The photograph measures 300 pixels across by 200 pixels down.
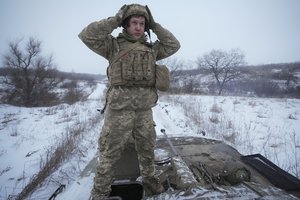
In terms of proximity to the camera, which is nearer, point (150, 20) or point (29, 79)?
point (150, 20)

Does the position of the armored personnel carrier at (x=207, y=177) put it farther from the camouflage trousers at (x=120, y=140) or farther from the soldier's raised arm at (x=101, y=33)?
the soldier's raised arm at (x=101, y=33)

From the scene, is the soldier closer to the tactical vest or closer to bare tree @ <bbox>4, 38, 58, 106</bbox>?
the tactical vest

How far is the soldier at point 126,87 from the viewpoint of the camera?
2.48 meters

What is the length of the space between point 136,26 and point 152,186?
1748 mm

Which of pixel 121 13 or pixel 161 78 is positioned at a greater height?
pixel 121 13

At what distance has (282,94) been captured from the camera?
725 inches

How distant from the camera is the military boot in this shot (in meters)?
2.41

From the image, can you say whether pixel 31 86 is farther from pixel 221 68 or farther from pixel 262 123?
pixel 221 68

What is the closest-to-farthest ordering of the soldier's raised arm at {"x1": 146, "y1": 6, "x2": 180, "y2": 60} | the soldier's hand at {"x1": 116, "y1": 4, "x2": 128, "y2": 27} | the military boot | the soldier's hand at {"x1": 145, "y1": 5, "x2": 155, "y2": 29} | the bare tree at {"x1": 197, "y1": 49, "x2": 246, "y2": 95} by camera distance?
the military boot
the soldier's hand at {"x1": 116, "y1": 4, "x2": 128, "y2": 27}
the soldier's hand at {"x1": 145, "y1": 5, "x2": 155, "y2": 29}
the soldier's raised arm at {"x1": 146, "y1": 6, "x2": 180, "y2": 60}
the bare tree at {"x1": 197, "y1": 49, "x2": 246, "y2": 95}

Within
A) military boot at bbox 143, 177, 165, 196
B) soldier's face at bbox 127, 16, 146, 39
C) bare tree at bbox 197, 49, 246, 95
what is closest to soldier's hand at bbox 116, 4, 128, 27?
soldier's face at bbox 127, 16, 146, 39

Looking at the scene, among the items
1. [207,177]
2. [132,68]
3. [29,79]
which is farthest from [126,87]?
[29,79]

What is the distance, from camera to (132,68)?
2574mm

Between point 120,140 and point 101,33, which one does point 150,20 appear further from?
point 120,140

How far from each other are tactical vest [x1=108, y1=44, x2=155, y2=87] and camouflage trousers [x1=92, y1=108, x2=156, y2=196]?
34cm
